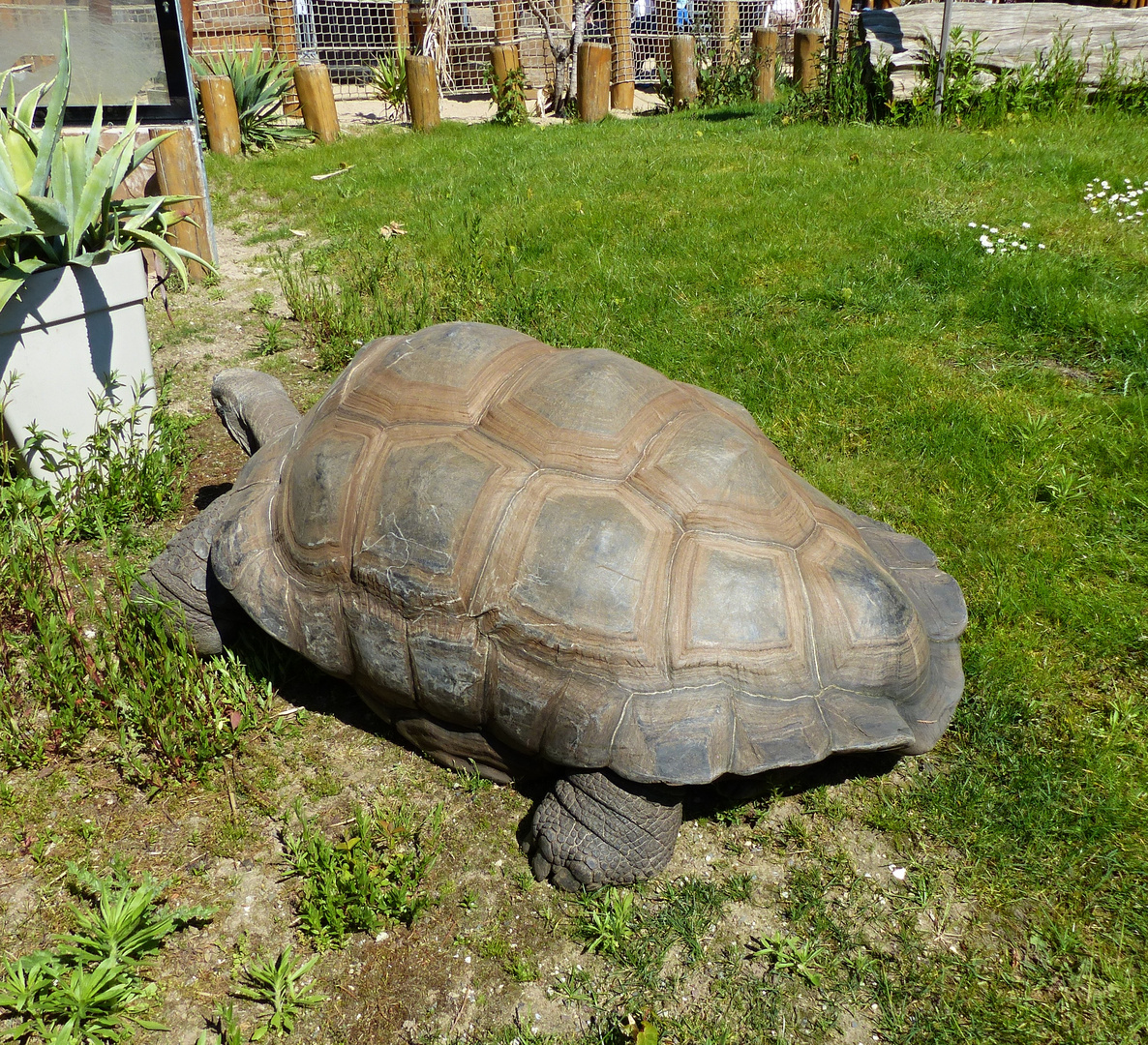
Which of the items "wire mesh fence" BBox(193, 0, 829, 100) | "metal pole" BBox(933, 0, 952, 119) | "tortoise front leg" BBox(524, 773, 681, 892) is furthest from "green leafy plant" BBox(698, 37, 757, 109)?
"tortoise front leg" BBox(524, 773, 681, 892)

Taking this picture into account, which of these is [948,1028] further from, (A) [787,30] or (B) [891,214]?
(A) [787,30]

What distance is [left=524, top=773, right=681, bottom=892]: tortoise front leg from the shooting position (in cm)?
249

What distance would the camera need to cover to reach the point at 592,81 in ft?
40.0

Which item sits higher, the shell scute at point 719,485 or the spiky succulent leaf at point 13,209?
the spiky succulent leaf at point 13,209

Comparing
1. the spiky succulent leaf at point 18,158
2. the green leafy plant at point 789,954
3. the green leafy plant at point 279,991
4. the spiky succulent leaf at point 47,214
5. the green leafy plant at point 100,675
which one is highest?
the spiky succulent leaf at point 18,158

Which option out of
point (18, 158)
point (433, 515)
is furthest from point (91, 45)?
point (433, 515)

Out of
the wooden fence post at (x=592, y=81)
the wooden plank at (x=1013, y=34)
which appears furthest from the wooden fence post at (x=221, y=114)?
the wooden plank at (x=1013, y=34)

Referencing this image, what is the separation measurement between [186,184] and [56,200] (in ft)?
10.4

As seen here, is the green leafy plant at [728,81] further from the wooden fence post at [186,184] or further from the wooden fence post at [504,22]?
the wooden fence post at [186,184]

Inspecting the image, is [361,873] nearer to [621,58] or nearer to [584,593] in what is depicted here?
[584,593]

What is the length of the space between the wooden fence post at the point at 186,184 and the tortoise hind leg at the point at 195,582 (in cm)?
383

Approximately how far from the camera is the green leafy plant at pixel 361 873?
2432 mm

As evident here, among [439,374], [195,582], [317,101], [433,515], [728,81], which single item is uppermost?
[728,81]

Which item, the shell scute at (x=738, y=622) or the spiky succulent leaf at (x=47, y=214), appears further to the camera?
the spiky succulent leaf at (x=47, y=214)
